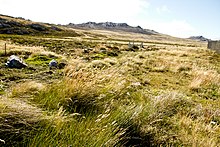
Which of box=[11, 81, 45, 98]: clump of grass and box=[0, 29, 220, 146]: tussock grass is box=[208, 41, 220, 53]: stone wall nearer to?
box=[0, 29, 220, 146]: tussock grass

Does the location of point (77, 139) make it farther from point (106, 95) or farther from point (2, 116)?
point (106, 95)

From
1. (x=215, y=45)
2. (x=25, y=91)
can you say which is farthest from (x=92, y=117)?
(x=215, y=45)

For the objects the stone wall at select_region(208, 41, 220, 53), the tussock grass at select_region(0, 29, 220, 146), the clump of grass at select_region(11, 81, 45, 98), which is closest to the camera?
the tussock grass at select_region(0, 29, 220, 146)

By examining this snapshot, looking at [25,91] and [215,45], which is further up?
[25,91]


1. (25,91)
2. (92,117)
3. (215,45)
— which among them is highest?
(25,91)

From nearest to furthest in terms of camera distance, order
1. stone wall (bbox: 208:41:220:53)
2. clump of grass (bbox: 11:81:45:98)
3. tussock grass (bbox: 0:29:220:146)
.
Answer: tussock grass (bbox: 0:29:220:146), clump of grass (bbox: 11:81:45:98), stone wall (bbox: 208:41:220:53)

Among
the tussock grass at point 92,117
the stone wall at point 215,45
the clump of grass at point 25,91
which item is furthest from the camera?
the stone wall at point 215,45

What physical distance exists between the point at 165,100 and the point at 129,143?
2.32 m

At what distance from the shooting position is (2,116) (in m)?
3.56

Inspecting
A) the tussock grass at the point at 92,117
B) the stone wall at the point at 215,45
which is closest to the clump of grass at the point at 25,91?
the tussock grass at the point at 92,117

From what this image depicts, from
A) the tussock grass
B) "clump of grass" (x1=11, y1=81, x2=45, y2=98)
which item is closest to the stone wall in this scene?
the tussock grass

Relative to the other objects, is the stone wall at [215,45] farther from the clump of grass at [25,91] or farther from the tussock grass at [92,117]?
the clump of grass at [25,91]

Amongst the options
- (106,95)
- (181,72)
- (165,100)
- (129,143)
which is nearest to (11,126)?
(129,143)

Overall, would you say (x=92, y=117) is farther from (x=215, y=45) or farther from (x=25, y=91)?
(x=215, y=45)
